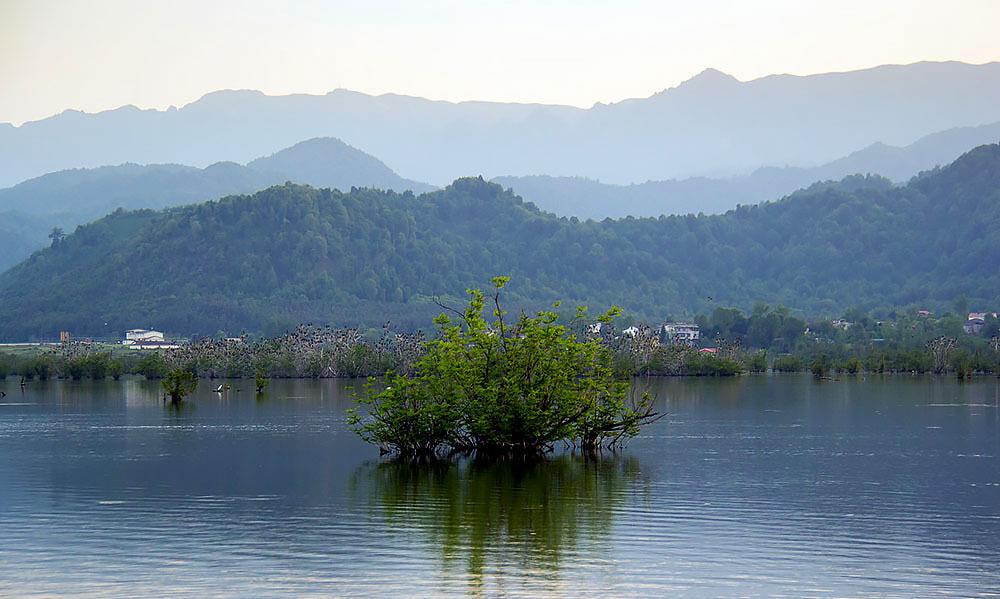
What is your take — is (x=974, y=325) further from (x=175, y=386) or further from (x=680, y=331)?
(x=175, y=386)

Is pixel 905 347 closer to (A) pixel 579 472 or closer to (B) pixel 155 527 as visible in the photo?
(A) pixel 579 472

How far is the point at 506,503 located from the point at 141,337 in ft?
518

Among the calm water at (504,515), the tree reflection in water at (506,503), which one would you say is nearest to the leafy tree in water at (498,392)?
the tree reflection in water at (506,503)

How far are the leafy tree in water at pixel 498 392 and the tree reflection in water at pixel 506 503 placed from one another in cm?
107

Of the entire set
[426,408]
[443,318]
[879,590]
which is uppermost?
[443,318]

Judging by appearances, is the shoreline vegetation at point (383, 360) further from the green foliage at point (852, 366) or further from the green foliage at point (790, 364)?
the green foliage at point (852, 366)

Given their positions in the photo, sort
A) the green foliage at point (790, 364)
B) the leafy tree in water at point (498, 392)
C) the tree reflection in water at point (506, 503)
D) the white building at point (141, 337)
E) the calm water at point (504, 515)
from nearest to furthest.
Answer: the calm water at point (504, 515)
the tree reflection in water at point (506, 503)
the leafy tree in water at point (498, 392)
the green foliage at point (790, 364)
the white building at point (141, 337)

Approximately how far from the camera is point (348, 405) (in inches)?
3322

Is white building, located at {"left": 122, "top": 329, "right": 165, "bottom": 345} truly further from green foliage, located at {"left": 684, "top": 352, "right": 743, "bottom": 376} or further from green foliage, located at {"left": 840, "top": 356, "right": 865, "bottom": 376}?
green foliage, located at {"left": 840, "top": 356, "right": 865, "bottom": 376}

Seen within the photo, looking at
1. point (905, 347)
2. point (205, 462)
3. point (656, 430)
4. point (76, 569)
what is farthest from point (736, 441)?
point (905, 347)

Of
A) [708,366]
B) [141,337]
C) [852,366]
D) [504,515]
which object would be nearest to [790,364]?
[852,366]

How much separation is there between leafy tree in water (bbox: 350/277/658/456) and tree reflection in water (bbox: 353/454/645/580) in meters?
1.07

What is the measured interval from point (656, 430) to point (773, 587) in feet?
120

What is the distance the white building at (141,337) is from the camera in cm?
18089
